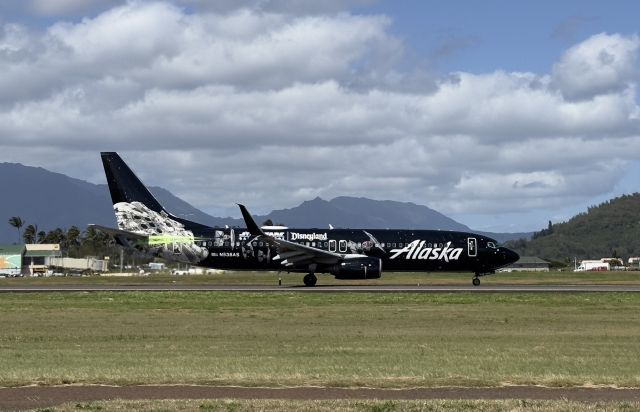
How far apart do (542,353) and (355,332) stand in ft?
25.5

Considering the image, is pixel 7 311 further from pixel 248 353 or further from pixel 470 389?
pixel 470 389

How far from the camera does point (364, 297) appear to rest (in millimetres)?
49312

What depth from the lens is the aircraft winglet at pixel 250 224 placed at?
5978 cm

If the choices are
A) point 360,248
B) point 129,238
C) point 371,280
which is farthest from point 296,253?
point 371,280

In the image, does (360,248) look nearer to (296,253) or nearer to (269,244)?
(296,253)

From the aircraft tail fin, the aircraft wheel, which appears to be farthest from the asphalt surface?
the aircraft tail fin

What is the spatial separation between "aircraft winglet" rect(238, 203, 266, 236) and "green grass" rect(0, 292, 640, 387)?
10964 millimetres

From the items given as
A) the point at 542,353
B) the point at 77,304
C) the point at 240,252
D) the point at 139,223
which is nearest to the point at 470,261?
the point at 240,252

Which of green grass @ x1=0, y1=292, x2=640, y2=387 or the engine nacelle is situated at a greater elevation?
the engine nacelle

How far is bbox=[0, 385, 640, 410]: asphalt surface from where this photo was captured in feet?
57.1

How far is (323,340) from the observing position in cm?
2916

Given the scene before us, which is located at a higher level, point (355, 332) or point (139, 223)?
point (139, 223)

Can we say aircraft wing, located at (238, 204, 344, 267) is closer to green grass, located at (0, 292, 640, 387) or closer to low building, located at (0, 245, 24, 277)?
green grass, located at (0, 292, 640, 387)

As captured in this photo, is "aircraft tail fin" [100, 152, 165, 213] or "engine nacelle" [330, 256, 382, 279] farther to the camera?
"aircraft tail fin" [100, 152, 165, 213]
